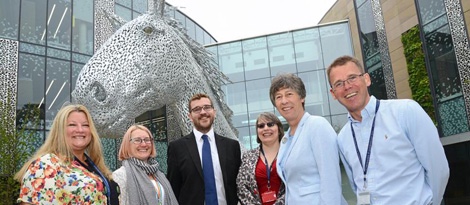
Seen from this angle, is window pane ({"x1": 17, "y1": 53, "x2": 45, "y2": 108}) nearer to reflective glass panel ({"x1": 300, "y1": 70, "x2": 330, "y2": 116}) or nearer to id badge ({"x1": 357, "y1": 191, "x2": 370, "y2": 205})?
reflective glass panel ({"x1": 300, "y1": 70, "x2": 330, "y2": 116})

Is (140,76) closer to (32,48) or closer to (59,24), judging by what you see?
(32,48)

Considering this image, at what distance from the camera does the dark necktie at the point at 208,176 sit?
2.63 m

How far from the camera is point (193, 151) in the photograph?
2.75 m

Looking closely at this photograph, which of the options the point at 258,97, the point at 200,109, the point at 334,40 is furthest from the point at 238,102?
the point at 200,109

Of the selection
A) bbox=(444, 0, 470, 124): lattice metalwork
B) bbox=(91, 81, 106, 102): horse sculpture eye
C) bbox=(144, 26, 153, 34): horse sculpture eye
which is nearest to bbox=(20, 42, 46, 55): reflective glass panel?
bbox=(144, 26, 153, 34): horse sculpture eye

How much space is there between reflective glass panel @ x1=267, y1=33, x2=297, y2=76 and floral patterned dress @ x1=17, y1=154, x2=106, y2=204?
1630cm

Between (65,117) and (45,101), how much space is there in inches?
481

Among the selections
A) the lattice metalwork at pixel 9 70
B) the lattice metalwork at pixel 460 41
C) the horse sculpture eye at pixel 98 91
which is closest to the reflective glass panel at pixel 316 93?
the lattice metalwork at pixel 460 41

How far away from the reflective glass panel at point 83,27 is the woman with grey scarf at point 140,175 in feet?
41.1

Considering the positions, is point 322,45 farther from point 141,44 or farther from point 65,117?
point 65,117

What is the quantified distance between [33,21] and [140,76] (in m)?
11.6

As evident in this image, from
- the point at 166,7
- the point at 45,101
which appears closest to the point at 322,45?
the point at 45,101

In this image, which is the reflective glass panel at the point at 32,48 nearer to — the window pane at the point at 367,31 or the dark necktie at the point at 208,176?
the dark necktie at the point at 208,176

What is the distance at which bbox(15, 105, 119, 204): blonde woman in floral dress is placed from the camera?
1.80 metres
